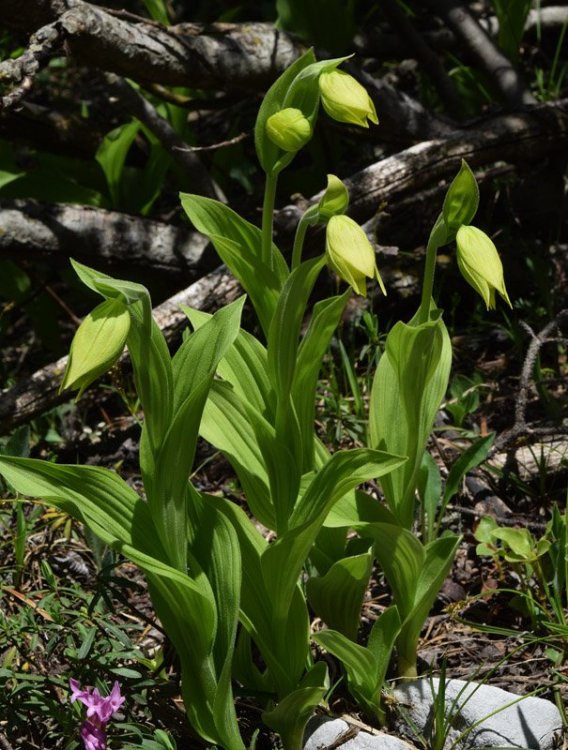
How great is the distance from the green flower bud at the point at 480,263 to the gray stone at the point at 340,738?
0.86 metres

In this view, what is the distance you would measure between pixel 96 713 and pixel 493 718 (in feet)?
2.46

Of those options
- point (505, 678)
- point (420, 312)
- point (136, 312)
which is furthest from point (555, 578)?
point (136, 312)

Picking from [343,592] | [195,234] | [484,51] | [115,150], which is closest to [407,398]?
[343,592]

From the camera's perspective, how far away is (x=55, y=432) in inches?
113

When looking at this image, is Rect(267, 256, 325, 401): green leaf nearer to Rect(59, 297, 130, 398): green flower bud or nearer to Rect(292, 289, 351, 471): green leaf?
Rect(292, 289, 351, 471): green leaf

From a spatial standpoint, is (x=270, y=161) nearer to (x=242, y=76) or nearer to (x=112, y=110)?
(x=242, y=76)

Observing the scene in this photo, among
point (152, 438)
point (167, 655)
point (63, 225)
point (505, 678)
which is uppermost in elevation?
point (152, 438)

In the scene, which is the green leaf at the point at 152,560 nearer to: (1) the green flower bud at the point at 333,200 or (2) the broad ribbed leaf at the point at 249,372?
(2) the broad ribbed leaf at the point at 249,372

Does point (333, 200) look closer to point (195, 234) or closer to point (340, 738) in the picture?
point (340, 738)

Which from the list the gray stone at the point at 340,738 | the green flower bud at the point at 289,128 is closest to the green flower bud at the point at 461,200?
the green flower bud at the point at 289,128

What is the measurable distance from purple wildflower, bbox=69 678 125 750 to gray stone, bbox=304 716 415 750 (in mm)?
415

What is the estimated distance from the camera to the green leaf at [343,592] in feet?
5.80

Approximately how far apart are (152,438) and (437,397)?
0.60 metres

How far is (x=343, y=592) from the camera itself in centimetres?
184
